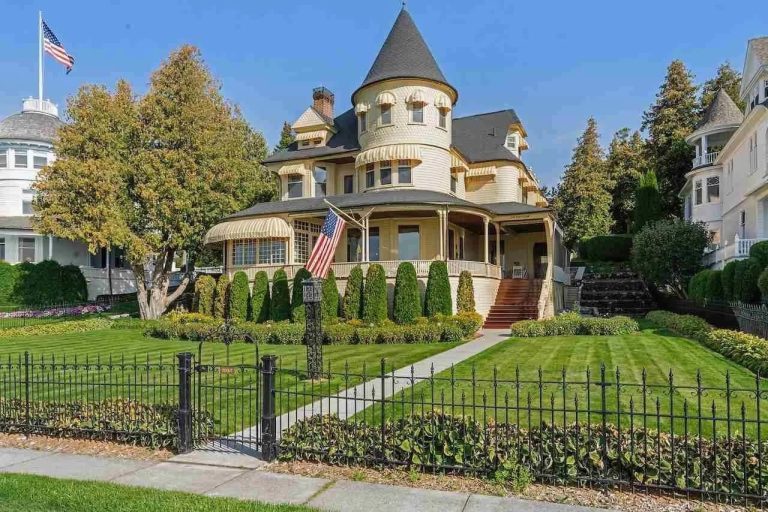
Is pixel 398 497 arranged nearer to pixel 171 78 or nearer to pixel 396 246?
pixel 396 246

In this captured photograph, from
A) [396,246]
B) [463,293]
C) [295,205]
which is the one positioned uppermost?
[295,205]

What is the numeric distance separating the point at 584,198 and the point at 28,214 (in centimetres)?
4682

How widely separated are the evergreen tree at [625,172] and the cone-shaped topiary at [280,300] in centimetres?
3833

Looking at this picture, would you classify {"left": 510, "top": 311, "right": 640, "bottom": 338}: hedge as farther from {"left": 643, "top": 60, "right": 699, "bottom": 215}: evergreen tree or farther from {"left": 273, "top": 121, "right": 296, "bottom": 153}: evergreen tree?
{"left": 273, "top": 121, "right": 296, "bottom": 153}: evergreen tree

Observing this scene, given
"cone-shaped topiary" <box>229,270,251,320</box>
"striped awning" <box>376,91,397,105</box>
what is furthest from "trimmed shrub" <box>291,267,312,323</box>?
"striped awning" <box>376,91,397,105</box>

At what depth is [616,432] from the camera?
645cm

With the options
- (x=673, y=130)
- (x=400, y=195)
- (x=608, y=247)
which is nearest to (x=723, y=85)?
(x=673, y=130)

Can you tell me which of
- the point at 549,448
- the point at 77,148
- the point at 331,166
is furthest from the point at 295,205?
the point at 549,448

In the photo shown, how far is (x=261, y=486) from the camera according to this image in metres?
A: 6.38

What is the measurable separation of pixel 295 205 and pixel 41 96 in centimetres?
3148

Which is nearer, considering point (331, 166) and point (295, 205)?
point (295, 205)

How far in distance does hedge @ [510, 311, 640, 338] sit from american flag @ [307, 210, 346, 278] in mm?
8580

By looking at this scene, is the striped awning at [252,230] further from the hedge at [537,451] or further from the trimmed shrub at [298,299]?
the hedge at [537,451]

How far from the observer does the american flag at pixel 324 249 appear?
14.9m
